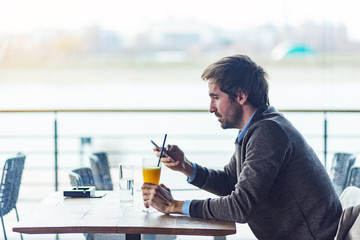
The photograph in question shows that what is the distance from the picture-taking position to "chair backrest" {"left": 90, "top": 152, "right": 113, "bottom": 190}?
2797mm

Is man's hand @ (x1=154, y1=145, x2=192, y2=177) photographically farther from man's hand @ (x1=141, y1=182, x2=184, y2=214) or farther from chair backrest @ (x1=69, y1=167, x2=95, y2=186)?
chair backrest @ (x1=69, y1=167, x2=95, y2=186)

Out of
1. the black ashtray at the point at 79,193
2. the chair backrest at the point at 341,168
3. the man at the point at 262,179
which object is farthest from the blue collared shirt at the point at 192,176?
the chair backrest at the point at 341,168

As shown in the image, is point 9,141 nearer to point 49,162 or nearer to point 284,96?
point 49,162

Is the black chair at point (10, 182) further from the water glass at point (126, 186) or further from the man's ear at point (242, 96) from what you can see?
the man's ear at point (242, 96)

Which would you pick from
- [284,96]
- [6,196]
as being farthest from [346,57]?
[6,196]

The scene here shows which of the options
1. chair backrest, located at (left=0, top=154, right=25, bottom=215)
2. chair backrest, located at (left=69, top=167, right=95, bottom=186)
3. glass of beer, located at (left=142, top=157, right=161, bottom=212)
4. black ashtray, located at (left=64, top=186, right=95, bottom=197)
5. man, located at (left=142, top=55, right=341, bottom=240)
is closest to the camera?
man, located at (left=142, top=55, right=341, bottom=240)

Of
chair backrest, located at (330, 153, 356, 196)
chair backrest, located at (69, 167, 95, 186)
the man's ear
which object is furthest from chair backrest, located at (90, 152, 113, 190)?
chair backrest, located at (330, 153, 356, 196)

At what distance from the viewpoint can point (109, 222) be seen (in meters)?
1.58

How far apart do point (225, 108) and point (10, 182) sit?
1.19 meters

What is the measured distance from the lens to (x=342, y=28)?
27.1 ft

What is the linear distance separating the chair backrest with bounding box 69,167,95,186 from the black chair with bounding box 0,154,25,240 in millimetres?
319

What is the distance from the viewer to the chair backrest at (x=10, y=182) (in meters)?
2.46

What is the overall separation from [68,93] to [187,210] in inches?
699

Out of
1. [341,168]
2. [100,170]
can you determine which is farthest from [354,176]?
[100,170]
